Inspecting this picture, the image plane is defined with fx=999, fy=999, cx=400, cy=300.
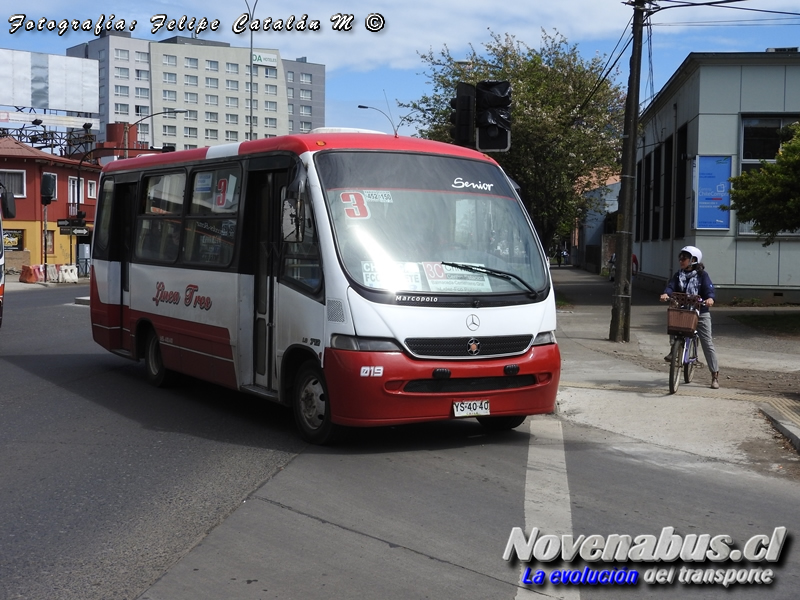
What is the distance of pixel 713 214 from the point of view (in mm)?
27969

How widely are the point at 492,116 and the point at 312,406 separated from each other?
198 inches

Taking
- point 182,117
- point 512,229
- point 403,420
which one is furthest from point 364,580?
point 182,117

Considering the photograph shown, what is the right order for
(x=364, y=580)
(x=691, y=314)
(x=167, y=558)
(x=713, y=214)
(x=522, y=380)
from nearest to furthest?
(x=364, y=580), (x=167, y=558), (x=522, y=380), (x=691, y=314), (x=713, y=214)

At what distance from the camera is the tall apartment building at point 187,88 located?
10869cm

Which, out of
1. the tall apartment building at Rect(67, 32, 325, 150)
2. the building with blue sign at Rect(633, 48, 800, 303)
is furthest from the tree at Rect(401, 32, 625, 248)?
the tall apartment building at Rect(67, 32, 325, 150)

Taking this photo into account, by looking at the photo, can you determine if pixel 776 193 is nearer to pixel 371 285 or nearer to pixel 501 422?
pixel 501 422

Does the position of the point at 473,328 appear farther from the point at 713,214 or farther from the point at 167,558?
the point at 713,214

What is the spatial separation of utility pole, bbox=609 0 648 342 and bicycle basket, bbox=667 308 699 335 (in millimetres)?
6770

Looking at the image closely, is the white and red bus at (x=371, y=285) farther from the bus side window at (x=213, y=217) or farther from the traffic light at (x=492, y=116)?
the traffic light at (x=492, y=116)

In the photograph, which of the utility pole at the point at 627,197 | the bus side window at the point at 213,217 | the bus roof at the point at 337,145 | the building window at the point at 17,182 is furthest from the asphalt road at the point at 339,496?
the building window at the point at 17,182

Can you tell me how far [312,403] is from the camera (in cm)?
851

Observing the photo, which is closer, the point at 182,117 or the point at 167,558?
the point at 167,558

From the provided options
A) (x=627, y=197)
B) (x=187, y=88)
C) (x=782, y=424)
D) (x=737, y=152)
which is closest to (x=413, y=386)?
(x=782, y=424)

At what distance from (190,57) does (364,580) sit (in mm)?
114628
